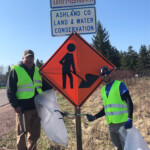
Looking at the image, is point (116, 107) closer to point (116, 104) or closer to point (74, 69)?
point (116, 104)

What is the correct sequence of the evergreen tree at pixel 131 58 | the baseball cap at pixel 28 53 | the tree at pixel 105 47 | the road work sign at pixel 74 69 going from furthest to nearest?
the evergreen tree at pixel 131 58, the tree at pixel 105 47, the baseball cap at pixel 28 53, the road work sign at pixel 74 69

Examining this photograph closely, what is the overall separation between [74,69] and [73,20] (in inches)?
34.9

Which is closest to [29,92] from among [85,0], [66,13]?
[66,13]

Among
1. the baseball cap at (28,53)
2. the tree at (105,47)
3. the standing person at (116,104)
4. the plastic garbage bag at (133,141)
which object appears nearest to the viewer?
the plastic garbage bag at (133,141)

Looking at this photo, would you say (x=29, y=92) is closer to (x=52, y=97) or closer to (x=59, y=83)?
(x=52, y=97)

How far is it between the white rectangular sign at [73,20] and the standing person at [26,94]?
779 millimetres

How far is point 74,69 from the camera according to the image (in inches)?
113

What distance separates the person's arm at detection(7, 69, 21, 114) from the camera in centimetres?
303

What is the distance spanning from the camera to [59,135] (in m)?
3.06

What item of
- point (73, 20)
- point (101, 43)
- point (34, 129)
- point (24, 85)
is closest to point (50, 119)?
point (34, 129)

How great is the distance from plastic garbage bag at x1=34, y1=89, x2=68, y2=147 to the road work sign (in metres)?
0.50

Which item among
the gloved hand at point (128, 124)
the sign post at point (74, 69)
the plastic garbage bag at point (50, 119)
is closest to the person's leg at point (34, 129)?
the plastic garbage bag at point (50, 119)

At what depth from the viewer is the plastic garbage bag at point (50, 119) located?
306cm

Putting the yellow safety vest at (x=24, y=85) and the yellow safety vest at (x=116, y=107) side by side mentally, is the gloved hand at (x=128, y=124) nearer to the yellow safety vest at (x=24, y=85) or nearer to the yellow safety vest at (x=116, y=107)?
the yellow safety vest at (x=116, y=107)
